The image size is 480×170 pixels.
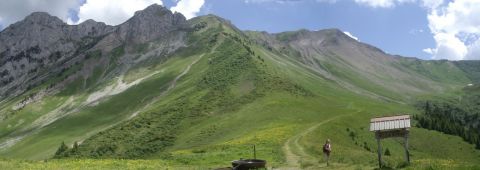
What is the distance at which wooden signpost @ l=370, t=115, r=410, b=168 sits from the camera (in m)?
36.4

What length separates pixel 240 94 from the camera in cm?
15775

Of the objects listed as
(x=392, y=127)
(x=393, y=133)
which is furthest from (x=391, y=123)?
(x=393, y=133)

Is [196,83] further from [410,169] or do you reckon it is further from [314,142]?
[410,169]

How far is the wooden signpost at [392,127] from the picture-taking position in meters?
36.4

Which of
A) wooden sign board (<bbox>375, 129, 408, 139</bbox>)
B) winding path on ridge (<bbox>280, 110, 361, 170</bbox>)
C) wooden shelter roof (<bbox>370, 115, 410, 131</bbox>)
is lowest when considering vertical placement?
winding path on ridge (<bbox>280, 110, 361, 170</bbox>)

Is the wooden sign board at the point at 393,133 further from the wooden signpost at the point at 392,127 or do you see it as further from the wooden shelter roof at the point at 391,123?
the wooden shelter roof at the point at 391,123

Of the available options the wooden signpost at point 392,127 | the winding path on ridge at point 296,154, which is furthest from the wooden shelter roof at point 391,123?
the winding path on ridge at point 296,154

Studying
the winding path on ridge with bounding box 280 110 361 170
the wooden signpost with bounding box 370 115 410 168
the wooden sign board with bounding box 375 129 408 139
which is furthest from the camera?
the winding path on ridge with bounding box 280 110 361 170

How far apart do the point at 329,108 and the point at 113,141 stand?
5697 cm

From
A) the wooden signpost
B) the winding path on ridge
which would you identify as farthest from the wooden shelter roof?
the winding path on ridge

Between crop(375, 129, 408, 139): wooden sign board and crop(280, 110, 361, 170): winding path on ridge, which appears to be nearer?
crop(375, 129, 408, 139): wooden sign board

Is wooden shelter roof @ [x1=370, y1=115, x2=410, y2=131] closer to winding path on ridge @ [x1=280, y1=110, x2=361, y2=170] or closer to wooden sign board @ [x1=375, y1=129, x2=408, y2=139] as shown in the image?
wooden sign board @ [x1=375, y1=129, x2=408, y2=139]

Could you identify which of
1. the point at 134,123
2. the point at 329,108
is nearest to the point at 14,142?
the point at 134,123

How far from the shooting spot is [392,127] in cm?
3700
